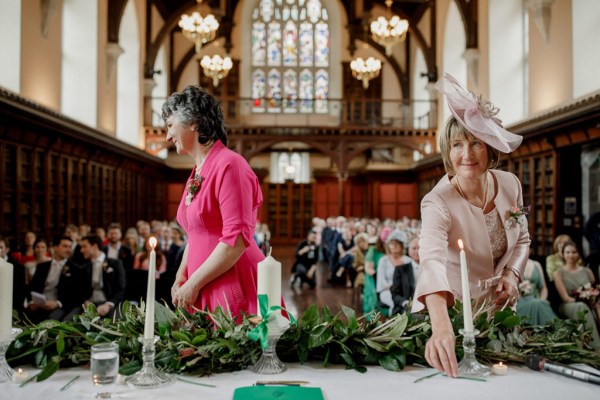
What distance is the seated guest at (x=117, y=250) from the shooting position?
7031 millimetres

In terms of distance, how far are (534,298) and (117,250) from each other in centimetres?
526

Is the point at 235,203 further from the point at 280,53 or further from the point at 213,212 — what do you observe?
the point at 280,53

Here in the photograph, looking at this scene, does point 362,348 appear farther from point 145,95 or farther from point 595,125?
point 145,95

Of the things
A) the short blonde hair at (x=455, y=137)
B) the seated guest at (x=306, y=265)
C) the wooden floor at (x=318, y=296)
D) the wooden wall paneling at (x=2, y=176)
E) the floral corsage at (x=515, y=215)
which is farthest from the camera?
the seated guest at (x=306, y=265)

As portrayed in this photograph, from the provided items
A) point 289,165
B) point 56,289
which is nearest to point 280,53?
point 289,165

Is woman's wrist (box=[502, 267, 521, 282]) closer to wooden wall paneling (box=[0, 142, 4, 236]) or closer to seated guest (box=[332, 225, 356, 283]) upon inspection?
wooden wall paneling (box=[0, 142, 4, 236])

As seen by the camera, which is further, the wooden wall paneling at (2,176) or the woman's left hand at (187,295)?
the wooden wall paneling at (2,176)

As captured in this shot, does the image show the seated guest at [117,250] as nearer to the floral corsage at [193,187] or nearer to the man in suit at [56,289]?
the man in suit at [56,289]

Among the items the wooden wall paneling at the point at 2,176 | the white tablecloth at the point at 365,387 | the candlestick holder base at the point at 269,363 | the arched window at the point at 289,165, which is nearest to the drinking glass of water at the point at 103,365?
the white tablecloth at the point at 365,387

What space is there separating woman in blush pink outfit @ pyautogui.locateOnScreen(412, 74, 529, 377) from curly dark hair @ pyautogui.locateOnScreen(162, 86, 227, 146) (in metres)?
0.80

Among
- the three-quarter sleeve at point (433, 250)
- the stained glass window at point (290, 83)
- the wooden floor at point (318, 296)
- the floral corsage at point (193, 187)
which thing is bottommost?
the wooden floor at point (318, 296)

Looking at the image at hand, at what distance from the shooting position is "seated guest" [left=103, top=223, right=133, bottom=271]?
23.1 ft

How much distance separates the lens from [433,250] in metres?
1.55

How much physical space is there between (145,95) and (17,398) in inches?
666
